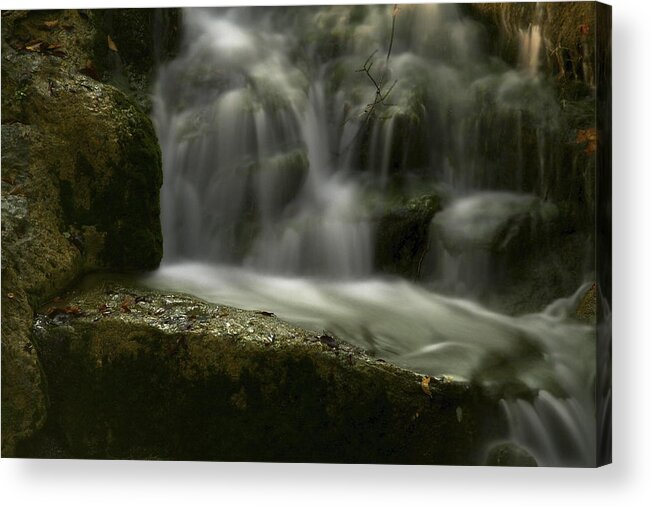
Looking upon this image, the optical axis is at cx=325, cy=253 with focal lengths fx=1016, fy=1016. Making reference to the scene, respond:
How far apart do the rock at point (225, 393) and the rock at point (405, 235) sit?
44 cm

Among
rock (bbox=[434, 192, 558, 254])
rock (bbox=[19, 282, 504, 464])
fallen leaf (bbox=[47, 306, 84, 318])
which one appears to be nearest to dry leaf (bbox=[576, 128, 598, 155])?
rock (bbox=[434, 192, 558, 254])

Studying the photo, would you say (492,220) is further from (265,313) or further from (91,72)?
(91,72)

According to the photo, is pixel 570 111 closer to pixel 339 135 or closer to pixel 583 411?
pixel 339 135

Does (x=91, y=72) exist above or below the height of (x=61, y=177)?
above

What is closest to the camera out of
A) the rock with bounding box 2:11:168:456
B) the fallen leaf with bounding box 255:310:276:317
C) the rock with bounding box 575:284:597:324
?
the rock with bounding box 575:284:597:324

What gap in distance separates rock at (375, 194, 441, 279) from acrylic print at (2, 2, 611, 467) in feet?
0.03

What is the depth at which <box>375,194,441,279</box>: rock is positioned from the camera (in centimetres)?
467

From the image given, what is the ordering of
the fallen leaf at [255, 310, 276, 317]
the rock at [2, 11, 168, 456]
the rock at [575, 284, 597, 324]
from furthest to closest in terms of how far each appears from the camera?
the rock at [2, 11, 168, 456] → the fallen leaf at [255, 310, 276, 317] → the rock at [575, 284, 597, 324]

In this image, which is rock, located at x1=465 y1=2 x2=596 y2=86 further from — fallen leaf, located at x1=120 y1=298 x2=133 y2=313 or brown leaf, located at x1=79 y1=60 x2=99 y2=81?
fallen leaf, located at x1=120 y1=298 x2=133 y2=313

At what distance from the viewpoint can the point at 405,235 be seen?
4.68 meters

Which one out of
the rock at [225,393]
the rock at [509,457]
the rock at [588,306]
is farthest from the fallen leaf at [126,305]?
the rock at [588,306]

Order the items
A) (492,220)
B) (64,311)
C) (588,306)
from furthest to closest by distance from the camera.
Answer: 1. (64,311)
2. (492,220)
3. (588,306)

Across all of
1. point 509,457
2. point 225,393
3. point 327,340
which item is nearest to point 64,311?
point 225,393

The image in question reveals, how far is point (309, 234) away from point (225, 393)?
2.71 feet
